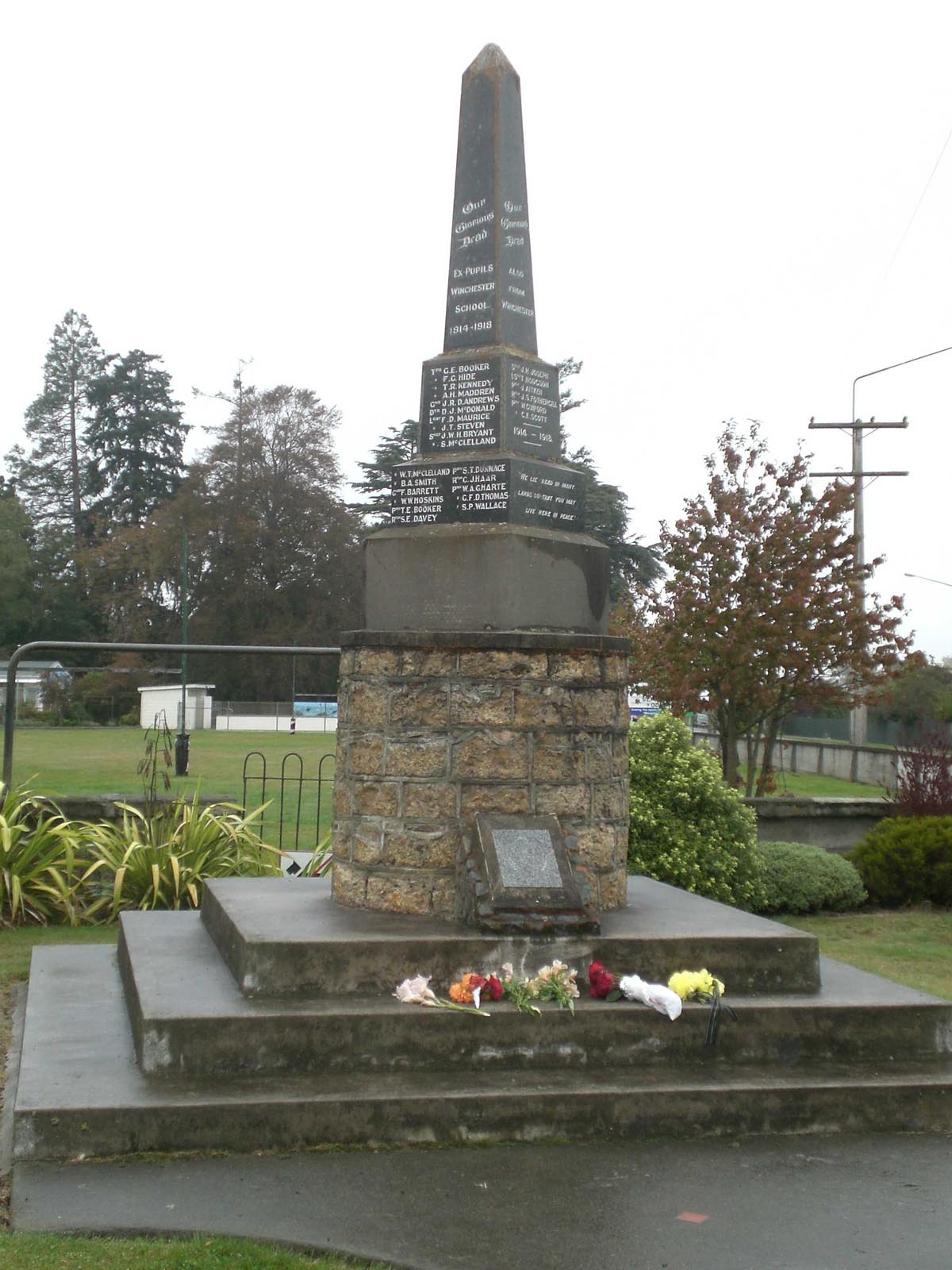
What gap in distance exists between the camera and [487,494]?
670 centimetres

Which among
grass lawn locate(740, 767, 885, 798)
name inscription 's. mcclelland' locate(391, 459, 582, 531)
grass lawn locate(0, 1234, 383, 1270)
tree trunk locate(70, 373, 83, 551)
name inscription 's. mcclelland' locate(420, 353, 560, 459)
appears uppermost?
tree trunk locate(70, 373, 83, 551)

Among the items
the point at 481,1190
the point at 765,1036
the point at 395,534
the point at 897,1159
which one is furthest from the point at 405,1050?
the point at 395,534

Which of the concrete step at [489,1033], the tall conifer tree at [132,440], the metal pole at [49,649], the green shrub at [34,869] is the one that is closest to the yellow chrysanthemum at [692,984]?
the concrete step at [489,1033]

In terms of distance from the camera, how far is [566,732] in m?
6.20

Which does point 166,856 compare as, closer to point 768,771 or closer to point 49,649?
point 49,649

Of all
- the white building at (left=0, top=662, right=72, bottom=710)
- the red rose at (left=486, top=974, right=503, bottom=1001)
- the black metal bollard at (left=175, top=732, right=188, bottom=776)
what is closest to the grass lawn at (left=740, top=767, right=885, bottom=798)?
the black metal bollard at (left=175, top=732, right=188, bottom=776)

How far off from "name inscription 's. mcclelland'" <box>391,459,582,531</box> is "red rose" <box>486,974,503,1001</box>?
2453mm

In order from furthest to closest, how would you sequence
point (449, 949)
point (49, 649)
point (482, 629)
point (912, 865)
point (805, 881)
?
point (912, 865) < point (805, 881) < point (49, 649) < point (482, 629) < point (449, 949)

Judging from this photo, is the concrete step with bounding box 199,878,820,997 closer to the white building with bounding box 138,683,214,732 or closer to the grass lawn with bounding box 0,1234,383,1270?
the grass lawn with bounding box 0,1234,383,1270

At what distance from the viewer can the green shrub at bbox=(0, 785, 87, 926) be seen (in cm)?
902

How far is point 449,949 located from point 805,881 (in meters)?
6.08

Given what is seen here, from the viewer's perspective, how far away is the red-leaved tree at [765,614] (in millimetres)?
17562

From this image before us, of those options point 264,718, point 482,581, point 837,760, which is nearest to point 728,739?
point 482,581

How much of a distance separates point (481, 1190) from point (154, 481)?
212 ft
